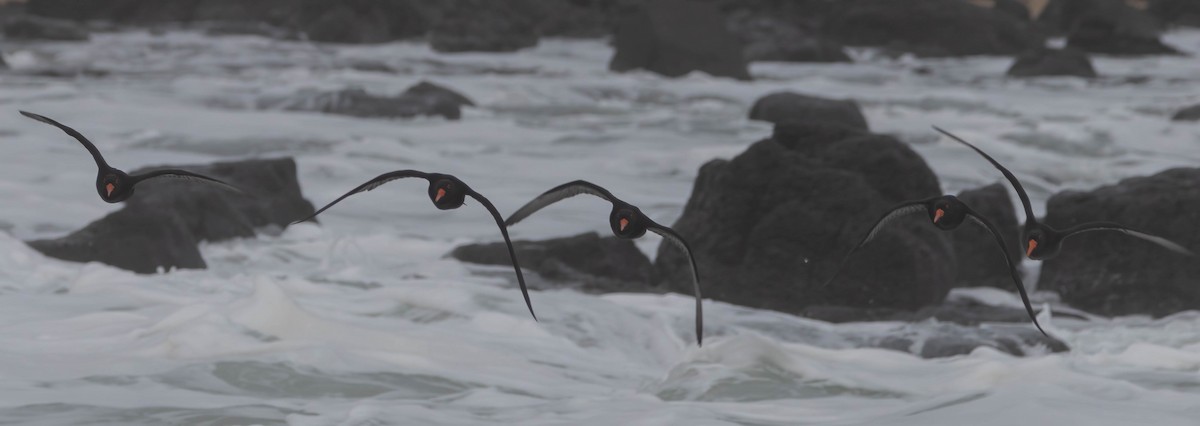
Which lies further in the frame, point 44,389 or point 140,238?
point 140,238

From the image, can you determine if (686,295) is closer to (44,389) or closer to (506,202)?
(44,389)

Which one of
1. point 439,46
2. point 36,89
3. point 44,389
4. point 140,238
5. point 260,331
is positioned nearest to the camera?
point 44,389

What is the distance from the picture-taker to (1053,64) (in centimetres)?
3656

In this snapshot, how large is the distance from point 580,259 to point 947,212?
7.76m

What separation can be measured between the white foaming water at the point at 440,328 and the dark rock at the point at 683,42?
958cm

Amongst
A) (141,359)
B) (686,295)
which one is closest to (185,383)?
(141,359)

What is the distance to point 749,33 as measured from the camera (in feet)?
163

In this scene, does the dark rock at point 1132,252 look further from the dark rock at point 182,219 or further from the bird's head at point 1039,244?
the bird's head at point 1039,244

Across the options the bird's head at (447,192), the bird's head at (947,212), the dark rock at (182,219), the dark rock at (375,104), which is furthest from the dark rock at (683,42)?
the bird's head at (447,192)

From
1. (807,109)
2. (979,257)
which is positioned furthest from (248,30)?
(979,257)

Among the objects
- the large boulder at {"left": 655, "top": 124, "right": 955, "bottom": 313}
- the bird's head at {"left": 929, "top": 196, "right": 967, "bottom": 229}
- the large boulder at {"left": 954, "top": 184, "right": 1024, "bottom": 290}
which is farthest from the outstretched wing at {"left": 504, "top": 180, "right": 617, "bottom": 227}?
the large boulder at {"left": 954, "top": 184, "right": 1024, "bottom": 290}

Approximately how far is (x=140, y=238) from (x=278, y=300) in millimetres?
2184

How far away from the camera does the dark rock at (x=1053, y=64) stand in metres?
36.0

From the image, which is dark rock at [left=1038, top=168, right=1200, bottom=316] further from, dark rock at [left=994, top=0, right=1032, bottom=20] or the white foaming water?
dark rock at [left=994, top=0, right=1032, bottom=20]
